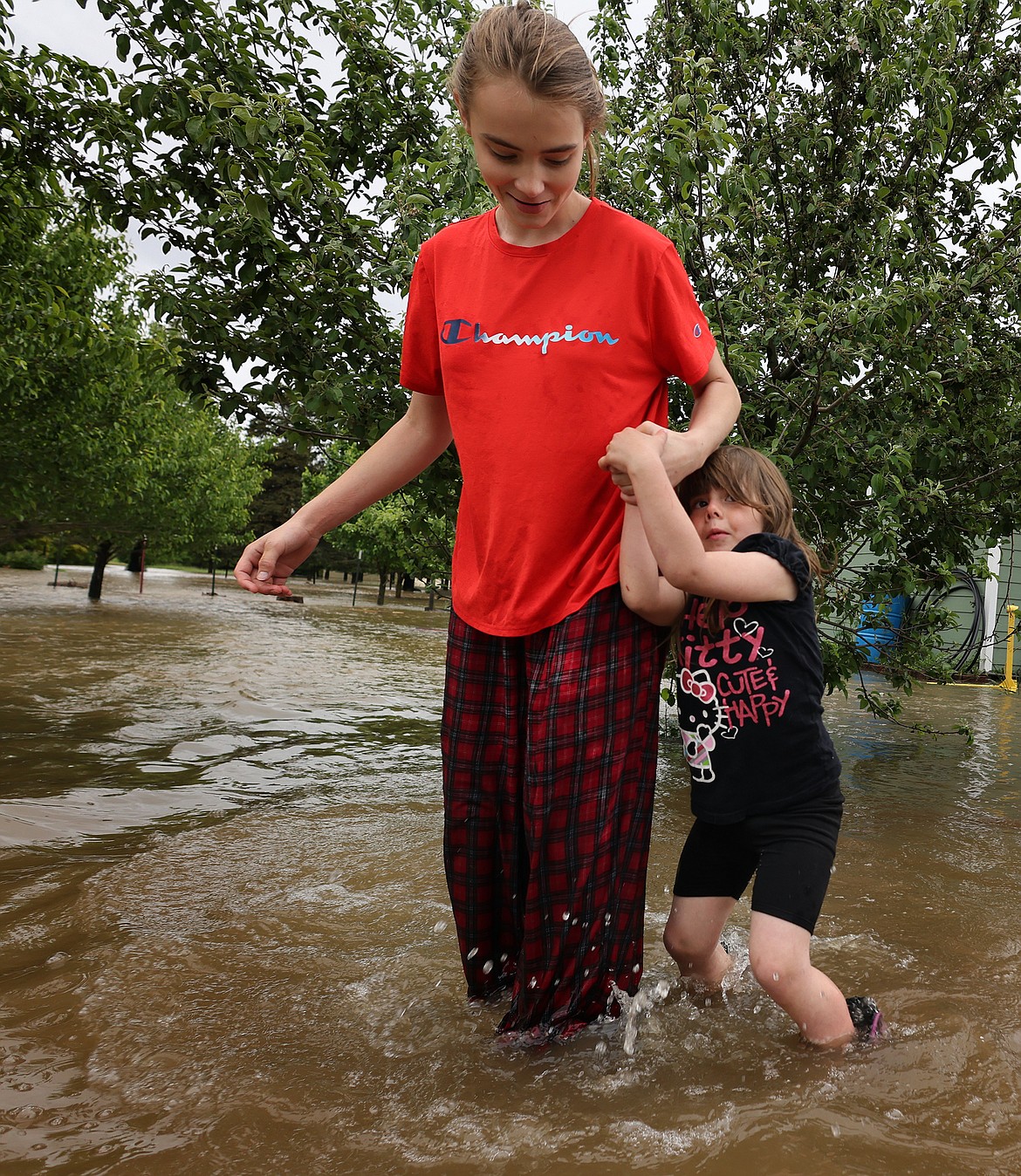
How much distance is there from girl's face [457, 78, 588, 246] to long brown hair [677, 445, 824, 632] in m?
0.67

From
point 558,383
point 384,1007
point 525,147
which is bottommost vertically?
point 384,1007

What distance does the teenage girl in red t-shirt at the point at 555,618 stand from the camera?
1949 millimetres

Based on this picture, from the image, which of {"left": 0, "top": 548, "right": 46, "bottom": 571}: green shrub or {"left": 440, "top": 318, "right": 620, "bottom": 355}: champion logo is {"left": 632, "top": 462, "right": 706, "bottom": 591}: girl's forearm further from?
{"left": 0, "top": 548, "right": 46, "bottom": 571}: green shrub

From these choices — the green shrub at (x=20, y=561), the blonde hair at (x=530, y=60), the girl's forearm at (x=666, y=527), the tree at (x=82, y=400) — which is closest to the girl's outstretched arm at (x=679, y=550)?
the girl's forearm at (x=666, y=527)

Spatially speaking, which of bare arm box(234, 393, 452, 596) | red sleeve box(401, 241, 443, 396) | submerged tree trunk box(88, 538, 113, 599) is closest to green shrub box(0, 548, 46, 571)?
submerged tree trunk box(88, 538, 113, 599)

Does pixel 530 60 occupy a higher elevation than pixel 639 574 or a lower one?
higher

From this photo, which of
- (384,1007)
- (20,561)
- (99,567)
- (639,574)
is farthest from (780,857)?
(20,561)

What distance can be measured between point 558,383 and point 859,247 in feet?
12.3

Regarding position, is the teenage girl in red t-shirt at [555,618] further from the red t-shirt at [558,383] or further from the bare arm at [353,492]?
the bare arm at [353,492]

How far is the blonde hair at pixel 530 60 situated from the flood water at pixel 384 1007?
5.74 ft

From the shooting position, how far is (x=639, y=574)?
76.8 inches

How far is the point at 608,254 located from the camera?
6.52ft

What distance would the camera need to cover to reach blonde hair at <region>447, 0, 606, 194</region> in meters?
1.70

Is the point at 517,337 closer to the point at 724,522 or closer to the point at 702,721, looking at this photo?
the point at 724,522
